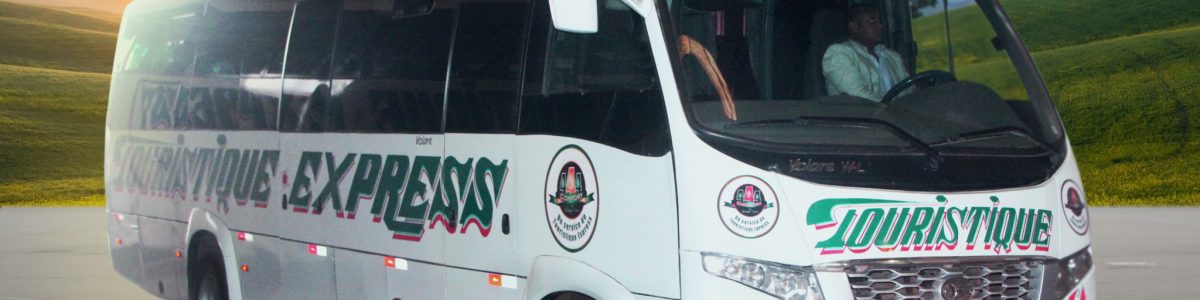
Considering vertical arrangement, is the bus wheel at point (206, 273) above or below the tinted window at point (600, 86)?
below

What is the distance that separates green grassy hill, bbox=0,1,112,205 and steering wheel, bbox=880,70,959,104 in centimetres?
4090

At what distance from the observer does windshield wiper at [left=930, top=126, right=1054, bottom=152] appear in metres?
6.93

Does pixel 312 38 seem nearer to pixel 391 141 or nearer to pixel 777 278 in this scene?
pixel 391 141

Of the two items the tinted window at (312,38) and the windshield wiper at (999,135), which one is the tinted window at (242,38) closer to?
the tinted window at (312,38)

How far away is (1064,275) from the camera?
698cm

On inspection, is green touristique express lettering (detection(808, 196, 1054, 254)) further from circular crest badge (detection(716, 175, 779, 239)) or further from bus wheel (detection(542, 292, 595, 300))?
bus wheel (detection(542, 292, 595, 300))

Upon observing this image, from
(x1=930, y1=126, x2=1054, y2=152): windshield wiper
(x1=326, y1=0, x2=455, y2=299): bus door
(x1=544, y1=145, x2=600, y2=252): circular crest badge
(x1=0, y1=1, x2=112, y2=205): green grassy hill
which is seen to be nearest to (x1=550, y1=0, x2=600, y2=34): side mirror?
(x1=544, y1=145, x2=600, y2=252): circular crest badge

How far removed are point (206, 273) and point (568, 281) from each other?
497 centimetres

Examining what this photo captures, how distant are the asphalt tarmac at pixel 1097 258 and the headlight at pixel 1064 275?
673 centimetres

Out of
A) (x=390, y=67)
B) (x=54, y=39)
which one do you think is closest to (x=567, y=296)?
(x=390, y=67)

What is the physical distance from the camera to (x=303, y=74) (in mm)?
9906

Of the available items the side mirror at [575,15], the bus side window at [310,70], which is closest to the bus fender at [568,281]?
the side mirror at [575,15]

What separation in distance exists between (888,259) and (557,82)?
1692 mm

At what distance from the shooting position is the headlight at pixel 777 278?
21.1 feet
